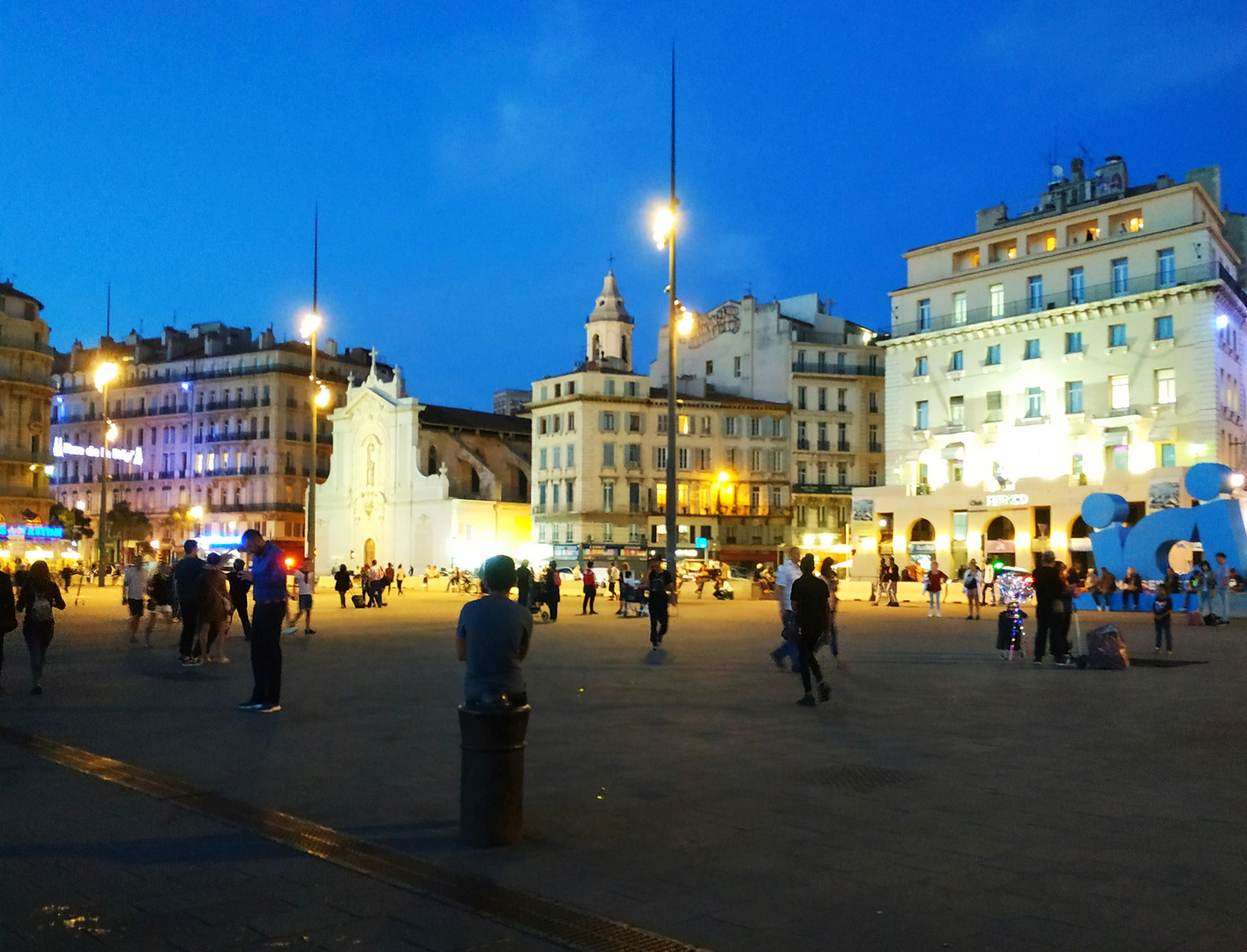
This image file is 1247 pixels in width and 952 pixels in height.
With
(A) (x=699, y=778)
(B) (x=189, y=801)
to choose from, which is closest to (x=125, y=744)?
(B) (x=189, y=801)

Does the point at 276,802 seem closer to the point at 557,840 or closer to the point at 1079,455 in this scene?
the point at 557,840

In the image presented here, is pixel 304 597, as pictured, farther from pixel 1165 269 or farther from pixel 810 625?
pixel 1165 269

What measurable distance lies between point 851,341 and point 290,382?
4070 cm

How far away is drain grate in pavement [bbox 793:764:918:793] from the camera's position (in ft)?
26.1

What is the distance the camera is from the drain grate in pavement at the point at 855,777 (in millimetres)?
7953

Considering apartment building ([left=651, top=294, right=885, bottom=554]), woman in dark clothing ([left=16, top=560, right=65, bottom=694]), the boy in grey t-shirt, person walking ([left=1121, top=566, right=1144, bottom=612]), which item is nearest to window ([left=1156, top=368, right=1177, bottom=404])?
person walking ([left=1121, top=566, right=1144, bottom=612])

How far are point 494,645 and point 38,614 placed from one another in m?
8.45

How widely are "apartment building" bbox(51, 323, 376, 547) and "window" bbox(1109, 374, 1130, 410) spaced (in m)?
51.8

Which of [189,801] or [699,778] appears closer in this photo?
[189,801]

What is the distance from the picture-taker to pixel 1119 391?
50.8 meters

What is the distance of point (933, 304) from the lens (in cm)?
5775

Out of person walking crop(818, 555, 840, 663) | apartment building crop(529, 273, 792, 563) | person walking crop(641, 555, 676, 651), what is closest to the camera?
person walking crop(818, 555, 840, 663)

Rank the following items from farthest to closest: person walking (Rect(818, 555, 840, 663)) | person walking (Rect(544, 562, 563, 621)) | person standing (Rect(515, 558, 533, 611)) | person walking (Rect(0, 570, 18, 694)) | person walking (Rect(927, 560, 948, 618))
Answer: person walking (Rect(927, 560, 948, 618)) → person walking (Rect(544, 562, 563, 621)) → person standing (Rect(515, 558, 533, 611)) → person walking (Rect(818, 555, 840, 663)) → person walking (Rect(0, 570, 18, 694))

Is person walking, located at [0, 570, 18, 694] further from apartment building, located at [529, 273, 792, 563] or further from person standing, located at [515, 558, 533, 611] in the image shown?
apartment building, located at [529, 273, 792, 563]
